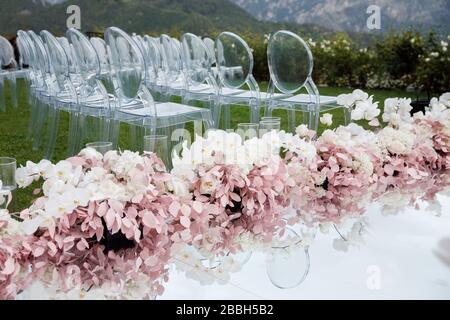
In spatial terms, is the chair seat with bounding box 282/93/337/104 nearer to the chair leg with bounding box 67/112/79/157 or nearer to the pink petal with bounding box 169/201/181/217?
the chair leg with bounding box 67/112/79/157

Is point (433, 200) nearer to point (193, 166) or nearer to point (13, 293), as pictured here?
point (193, 166)

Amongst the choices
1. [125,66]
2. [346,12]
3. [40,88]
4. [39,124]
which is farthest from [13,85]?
[346,12]

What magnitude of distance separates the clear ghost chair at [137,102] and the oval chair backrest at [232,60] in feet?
2.55

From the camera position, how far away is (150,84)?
4094mm

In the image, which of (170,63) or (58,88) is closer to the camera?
(58,88)

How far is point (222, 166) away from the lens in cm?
118

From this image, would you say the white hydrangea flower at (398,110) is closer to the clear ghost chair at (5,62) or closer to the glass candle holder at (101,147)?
the glass candle holder at (101,147)

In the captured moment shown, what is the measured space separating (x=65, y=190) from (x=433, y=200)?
2.74ft

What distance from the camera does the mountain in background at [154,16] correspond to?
8.91 metres

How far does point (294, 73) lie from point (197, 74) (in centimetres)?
107

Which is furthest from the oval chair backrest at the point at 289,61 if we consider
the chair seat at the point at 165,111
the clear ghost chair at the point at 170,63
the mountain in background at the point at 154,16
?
the mountain in background at the point at 154,16

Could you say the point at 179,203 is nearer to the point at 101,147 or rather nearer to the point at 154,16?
the point at 101,147

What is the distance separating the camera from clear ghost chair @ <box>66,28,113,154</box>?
2.91 m

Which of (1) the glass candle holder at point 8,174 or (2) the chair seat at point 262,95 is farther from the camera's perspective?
(2) the chair seat at point 262,95
